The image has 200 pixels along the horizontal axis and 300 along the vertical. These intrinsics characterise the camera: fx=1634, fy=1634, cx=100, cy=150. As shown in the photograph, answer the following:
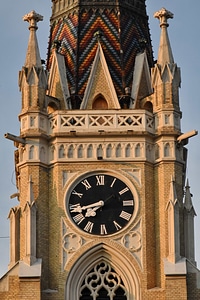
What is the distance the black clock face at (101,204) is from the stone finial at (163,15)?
4329 millimetres

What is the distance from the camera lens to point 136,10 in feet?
138

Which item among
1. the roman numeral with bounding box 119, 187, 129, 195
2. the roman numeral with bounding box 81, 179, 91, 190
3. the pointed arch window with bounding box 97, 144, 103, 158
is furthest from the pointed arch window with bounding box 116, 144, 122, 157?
the roman numeral with bounding box 81, 179, 91, 190

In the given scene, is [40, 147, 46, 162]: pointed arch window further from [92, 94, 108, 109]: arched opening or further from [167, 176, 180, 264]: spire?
[167, 176, 180, 264]: spire

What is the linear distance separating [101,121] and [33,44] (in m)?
2.66

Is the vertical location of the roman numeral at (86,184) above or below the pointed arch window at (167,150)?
below

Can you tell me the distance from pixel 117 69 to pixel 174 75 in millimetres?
1816

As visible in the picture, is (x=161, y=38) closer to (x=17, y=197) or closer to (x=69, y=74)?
(x=69, y=74)

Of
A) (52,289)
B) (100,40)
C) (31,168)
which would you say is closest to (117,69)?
(100,40)

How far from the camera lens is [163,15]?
40062 millimetres

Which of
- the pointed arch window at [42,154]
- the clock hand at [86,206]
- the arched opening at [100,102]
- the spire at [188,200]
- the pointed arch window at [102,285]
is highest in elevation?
the arched opening at [100,102]

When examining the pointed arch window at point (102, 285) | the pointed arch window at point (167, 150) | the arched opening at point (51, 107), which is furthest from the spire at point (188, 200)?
the arched opening at point (51, 107)

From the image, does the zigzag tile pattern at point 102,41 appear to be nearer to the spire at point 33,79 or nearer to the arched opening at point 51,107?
the arched opening at point 51,107

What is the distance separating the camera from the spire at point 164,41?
39594mm

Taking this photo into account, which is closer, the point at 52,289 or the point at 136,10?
the point at 52,289
